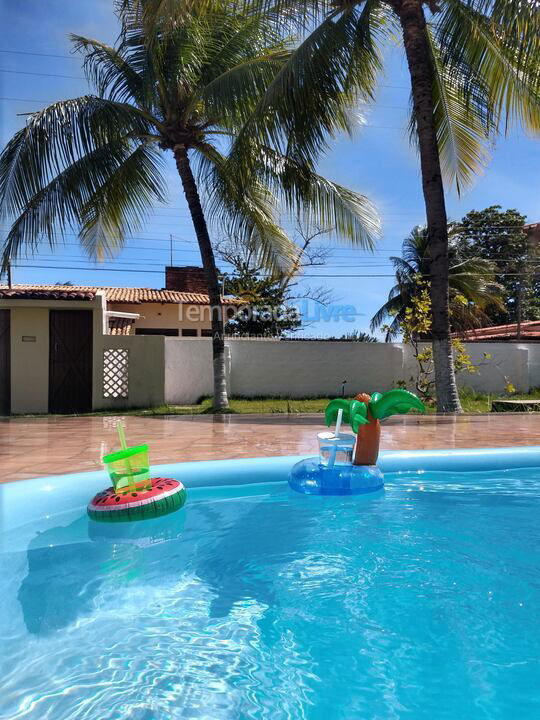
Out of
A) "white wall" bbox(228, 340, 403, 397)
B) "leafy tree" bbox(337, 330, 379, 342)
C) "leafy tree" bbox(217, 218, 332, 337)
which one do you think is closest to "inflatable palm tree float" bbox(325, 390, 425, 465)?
"white wall" bbox(228, 340, 403, 397)

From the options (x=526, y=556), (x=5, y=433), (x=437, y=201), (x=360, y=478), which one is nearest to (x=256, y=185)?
(x=437, y=201)

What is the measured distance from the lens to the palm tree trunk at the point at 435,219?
990cm

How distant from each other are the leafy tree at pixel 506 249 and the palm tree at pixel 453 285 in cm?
431

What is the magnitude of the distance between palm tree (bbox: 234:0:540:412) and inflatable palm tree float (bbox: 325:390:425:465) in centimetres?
514

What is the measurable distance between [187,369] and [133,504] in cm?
986

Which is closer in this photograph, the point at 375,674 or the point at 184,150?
the point at 375,674

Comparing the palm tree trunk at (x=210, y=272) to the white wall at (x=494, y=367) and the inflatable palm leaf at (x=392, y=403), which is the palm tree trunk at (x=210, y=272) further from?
the inflatable palm leaf at (x=392, y=403)

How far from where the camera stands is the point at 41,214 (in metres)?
10.3

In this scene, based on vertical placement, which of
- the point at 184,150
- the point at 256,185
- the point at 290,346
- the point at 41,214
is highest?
the point at 184,150

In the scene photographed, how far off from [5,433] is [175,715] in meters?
7.10

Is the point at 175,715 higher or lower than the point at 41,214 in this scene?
lower

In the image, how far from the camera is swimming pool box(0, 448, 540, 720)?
246cm

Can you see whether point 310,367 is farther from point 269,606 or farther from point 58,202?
point 269,606

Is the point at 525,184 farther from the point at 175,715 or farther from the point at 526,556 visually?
the point at 175,715
